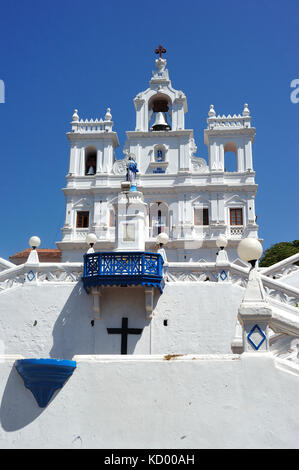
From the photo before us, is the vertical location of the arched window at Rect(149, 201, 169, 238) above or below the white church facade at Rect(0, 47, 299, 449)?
above

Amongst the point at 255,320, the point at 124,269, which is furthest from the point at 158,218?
the point at 255,320

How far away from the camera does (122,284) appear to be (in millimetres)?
14539

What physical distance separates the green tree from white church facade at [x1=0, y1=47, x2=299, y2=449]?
9995 mm

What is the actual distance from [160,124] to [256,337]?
3113 cm

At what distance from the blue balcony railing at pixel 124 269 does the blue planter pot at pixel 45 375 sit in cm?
577

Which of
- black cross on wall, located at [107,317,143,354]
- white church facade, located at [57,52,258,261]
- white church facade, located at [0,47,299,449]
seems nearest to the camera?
white church facade, located at [0,47,299,449]

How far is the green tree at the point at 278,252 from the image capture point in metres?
42.1

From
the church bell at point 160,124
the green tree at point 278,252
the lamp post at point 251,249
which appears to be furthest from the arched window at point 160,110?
the lamp post at point 251,249

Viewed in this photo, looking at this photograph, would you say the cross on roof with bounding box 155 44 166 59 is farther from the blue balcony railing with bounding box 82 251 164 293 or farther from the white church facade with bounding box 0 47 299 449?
the blue balcony railing with bounding box 82 251 164 293

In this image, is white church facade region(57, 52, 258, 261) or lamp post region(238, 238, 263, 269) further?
white church facade region(57, 52, 258, 261)

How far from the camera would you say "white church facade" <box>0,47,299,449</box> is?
846 centimetres


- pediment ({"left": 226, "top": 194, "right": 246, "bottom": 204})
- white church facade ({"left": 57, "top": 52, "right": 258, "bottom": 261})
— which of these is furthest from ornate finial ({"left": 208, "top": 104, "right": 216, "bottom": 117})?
pediment ({"left": 226, "top": 194, "right": 246, "bottom": 204})

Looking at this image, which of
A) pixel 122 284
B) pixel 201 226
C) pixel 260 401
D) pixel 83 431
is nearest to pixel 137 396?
pixel 83 431

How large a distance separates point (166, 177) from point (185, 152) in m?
2.47
